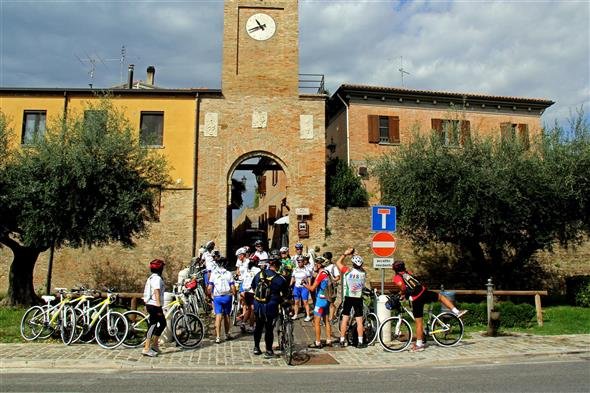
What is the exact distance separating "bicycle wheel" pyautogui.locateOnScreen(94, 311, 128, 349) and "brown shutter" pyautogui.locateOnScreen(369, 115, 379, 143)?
17.8 metres

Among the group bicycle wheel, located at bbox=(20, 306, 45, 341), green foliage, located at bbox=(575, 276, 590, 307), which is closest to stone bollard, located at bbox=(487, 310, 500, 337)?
green foliage, located at bbox=(575, 276, 590, 307)

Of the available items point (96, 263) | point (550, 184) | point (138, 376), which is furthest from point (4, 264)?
point (550, 184)

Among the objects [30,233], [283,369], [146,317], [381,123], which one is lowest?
[283,369]

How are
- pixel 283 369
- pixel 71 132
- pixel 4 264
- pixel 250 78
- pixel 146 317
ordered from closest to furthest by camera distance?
pixel 283 369, pixel 146 317, pixel 71 132, pixel 4 264, pixel 250 78

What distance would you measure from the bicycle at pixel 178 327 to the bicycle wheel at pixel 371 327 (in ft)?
11.8

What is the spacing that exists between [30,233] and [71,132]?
3.38 meters

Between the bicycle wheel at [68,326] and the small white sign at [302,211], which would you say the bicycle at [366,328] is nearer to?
the bicycle wheel at [68,326]

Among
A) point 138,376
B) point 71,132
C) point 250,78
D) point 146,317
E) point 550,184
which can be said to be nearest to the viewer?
point 138,376

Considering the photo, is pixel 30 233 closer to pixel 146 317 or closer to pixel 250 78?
pixel 146 317

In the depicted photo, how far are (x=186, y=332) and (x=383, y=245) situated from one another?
468 centimetres

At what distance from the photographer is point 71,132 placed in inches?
611

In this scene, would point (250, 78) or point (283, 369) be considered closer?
point (283, 369)

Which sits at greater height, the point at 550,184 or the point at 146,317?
the point at 550,184

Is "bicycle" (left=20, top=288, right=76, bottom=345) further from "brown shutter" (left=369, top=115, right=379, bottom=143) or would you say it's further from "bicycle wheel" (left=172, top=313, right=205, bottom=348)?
"brown shutter" (left=369, top=115, right=379, bottom=143)
